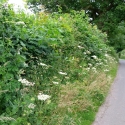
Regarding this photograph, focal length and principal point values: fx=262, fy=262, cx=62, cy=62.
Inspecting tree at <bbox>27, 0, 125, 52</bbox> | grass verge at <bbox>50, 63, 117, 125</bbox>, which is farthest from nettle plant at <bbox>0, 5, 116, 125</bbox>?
tree at <bbox>27, 0, 125, 52</bbox>

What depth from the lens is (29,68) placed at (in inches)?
227

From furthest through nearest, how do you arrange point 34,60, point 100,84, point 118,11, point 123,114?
point 118,11
point 100,84
point 123,114
point 34,60

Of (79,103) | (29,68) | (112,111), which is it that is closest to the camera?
(29,68)

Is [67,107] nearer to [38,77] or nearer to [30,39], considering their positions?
[38,77]

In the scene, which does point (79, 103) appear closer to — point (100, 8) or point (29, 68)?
point (29, 68)

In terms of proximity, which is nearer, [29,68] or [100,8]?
[29,68]

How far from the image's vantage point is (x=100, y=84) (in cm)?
867

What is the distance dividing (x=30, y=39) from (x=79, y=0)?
78.9ft

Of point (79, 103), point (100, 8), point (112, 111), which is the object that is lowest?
point (112, 111)

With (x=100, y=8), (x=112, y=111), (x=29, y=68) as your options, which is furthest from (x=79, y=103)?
(x=100, y=8)

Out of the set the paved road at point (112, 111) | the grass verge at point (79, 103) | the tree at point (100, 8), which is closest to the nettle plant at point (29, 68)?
the grass verge at point (79, 103)

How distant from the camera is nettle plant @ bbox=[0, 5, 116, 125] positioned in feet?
13.5

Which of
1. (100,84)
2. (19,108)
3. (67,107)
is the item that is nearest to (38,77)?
(67,107)

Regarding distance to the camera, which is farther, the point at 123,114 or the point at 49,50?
the point at 123,114
